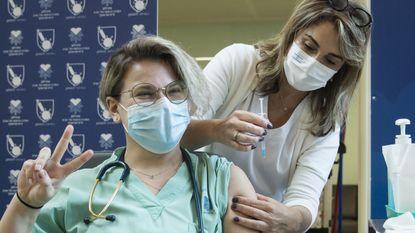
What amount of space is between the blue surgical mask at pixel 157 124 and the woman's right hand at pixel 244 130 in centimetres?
14

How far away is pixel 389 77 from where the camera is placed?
2.76 m

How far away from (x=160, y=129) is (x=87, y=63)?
1.90m

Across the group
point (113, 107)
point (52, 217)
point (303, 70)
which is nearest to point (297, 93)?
point (303, 70)

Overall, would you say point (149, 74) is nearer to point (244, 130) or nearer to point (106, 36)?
point (244, 130)

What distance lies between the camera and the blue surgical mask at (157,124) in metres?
1.32

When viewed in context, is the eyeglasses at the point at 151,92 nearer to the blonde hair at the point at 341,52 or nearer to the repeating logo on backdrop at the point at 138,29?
the blonde hair at the point at 341,52

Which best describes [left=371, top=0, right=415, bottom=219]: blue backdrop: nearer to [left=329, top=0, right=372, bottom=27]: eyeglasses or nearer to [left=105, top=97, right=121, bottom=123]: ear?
[left=329, top=0, right=372, bottom=27]: eyeglasses

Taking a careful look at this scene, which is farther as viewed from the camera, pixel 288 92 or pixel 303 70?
pixel 288 92

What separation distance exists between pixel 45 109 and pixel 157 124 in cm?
200

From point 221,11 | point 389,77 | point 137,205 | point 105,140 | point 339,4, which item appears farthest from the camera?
point 221,11

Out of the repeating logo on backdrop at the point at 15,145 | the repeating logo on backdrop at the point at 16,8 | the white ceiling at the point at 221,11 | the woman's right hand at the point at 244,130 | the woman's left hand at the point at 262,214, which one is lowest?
the repeating logo on backdrop at the point at 15,145

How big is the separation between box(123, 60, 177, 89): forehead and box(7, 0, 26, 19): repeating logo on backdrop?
7.06ft

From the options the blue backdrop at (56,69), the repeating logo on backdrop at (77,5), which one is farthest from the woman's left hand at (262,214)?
the repeating logo on backdrop at (77,5)

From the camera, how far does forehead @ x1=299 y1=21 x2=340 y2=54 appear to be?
144cm
